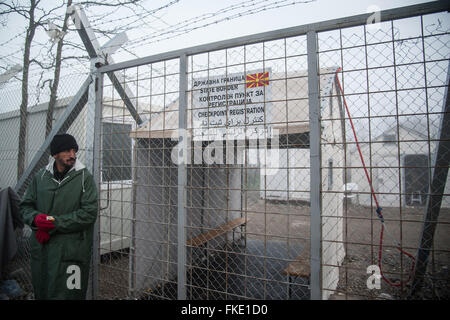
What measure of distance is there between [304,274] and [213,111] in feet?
8.68

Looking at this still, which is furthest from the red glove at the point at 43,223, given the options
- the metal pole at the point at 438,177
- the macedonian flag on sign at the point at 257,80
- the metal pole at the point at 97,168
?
the metal pole at the point at 438,177

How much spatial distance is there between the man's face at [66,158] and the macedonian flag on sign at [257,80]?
211cm

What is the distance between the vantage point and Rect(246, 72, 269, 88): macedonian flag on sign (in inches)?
108

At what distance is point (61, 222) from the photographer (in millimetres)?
2711

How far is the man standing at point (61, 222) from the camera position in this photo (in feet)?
9.01

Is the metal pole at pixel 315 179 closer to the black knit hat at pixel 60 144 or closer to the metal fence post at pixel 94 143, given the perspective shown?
the black knit hat at pixel 60 144

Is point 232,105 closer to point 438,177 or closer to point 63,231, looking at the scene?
point 63,231

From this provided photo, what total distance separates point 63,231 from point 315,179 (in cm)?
256

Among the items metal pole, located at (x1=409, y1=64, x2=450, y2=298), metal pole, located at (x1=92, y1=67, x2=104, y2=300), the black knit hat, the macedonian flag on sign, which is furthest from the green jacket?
metal pole, located at (x1=409, y1=64, x2=450, y2=298)

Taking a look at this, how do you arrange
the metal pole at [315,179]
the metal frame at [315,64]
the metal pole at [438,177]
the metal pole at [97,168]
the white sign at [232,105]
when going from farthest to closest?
the metal pole at [97,168], the white sign at [232,105], the metal pole at [438,177], the metal pole at [315,179], the metal frame at [315,64]

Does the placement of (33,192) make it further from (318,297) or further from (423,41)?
(423,41)

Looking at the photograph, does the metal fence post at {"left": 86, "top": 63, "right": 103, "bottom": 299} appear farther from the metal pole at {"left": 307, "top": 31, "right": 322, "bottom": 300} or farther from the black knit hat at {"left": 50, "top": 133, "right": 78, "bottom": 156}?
the metal pole at {"left": 307, "top": 31, "right": 322, "bottom": 300}

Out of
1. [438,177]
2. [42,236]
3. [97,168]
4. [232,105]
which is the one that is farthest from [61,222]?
[438,177]

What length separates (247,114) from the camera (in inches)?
112
